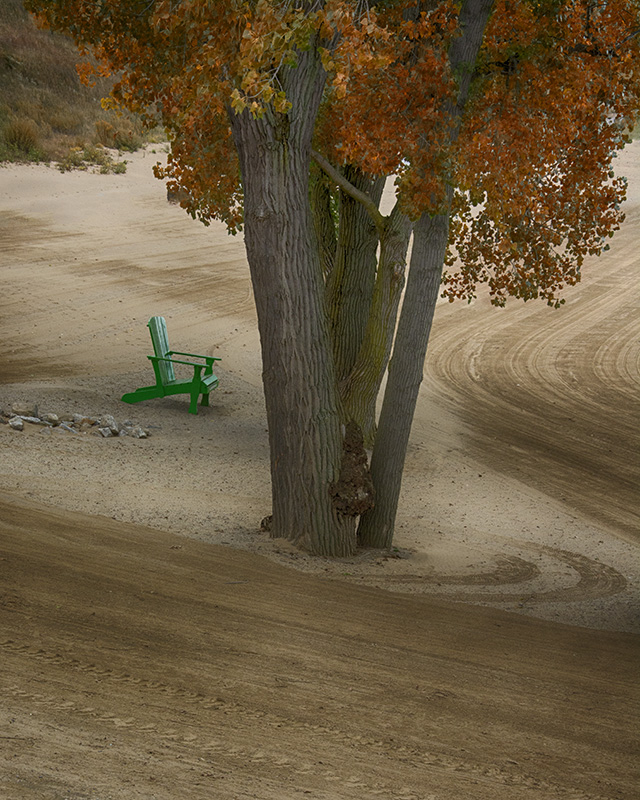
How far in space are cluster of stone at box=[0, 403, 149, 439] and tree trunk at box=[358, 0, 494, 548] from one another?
4121 millimetres

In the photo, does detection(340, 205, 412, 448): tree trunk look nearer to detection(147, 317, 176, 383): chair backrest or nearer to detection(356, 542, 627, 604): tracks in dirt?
detection(356, 542, 627, 604): tracks in dirt

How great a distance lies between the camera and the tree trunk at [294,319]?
6.73m

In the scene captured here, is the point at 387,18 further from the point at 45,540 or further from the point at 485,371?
the point at 485,371

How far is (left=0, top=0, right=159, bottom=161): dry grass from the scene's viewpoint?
28.0 metres

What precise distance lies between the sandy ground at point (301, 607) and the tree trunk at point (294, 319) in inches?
17.1

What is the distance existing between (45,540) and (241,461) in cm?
491

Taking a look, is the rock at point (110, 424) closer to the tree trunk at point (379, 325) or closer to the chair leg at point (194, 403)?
the chair leg at point (194, 403)

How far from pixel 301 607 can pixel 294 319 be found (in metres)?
2.38

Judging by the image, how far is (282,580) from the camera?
665cm

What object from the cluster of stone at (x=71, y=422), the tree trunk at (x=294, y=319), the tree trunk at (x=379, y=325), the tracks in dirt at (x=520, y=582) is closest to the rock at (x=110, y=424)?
the cluster of stone at (x=71, y=422)

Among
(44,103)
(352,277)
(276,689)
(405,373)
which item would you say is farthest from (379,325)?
(44,103)

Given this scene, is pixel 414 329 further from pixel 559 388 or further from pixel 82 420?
pixel 559 388

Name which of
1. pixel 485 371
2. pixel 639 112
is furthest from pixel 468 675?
pixel 485 371

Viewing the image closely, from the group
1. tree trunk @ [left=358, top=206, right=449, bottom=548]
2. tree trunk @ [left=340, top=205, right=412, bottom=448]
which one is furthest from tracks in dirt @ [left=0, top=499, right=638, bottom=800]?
tree trunk @ [left=340, top=205, right=412, bottom=448]
